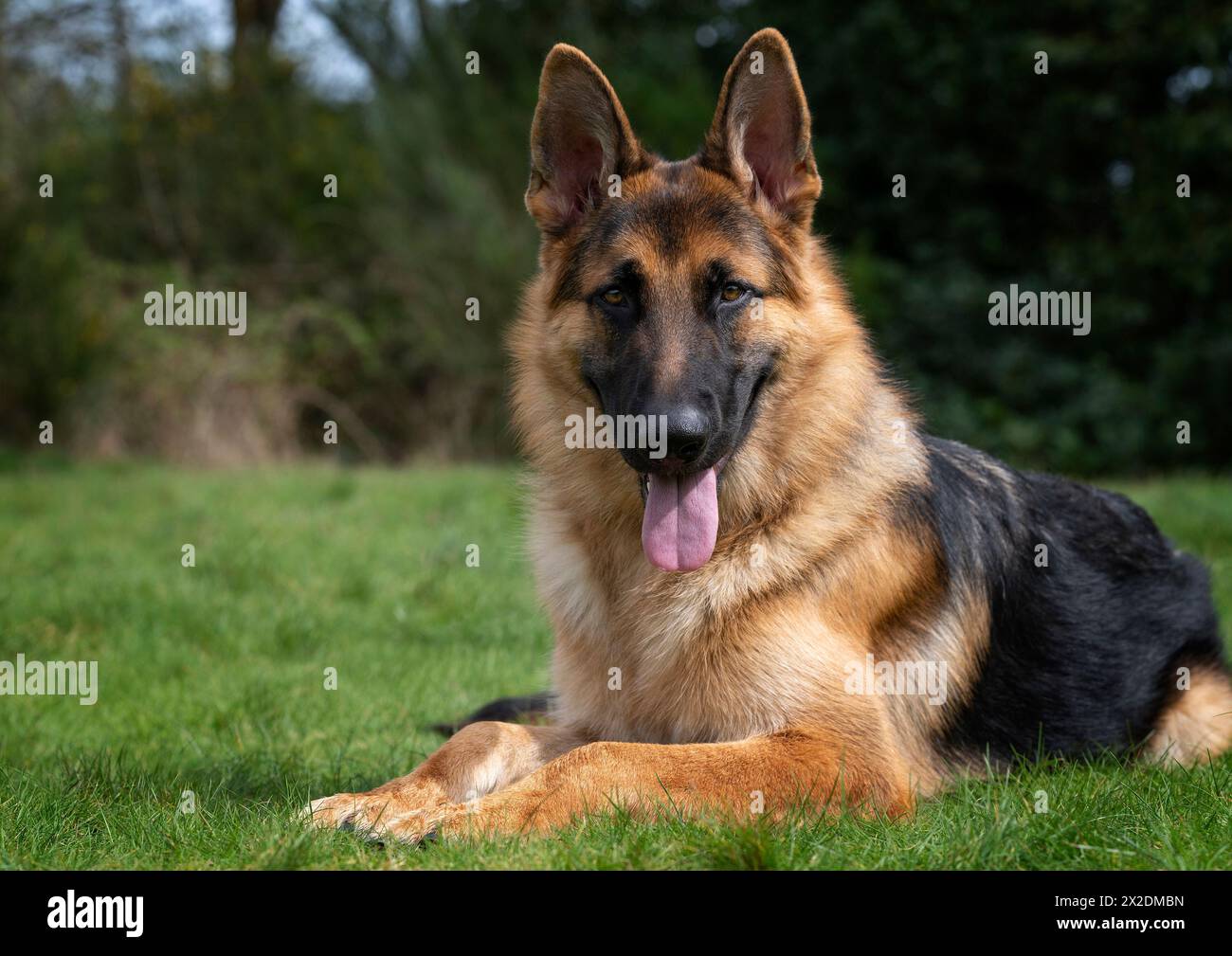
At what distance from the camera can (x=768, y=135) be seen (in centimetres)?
462

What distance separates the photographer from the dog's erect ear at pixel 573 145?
15.0ft

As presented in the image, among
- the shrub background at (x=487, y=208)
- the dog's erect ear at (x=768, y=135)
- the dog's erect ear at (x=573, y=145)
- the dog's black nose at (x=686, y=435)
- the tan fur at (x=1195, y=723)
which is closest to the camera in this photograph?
the dog's black nose at (x=686, y=435)

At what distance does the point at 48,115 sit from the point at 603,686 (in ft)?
56.6

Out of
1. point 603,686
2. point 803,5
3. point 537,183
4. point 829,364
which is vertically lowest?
point 603,686

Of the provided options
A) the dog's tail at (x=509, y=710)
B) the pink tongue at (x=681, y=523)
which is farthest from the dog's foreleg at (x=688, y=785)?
the dog's tail at (x=509, y=710)

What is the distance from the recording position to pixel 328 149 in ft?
65.8

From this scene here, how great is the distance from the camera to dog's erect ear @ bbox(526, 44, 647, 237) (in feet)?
15.0

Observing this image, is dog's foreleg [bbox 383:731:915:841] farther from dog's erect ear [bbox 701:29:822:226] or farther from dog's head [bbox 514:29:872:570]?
dog's erect ear [bbox 701:29:822:226]

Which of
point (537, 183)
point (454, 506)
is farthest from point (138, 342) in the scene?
point (537, 183)

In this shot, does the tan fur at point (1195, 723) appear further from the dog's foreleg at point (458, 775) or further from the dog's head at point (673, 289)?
the dog's foreleg at point (458, 775)

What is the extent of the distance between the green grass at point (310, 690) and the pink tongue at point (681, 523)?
101cm
